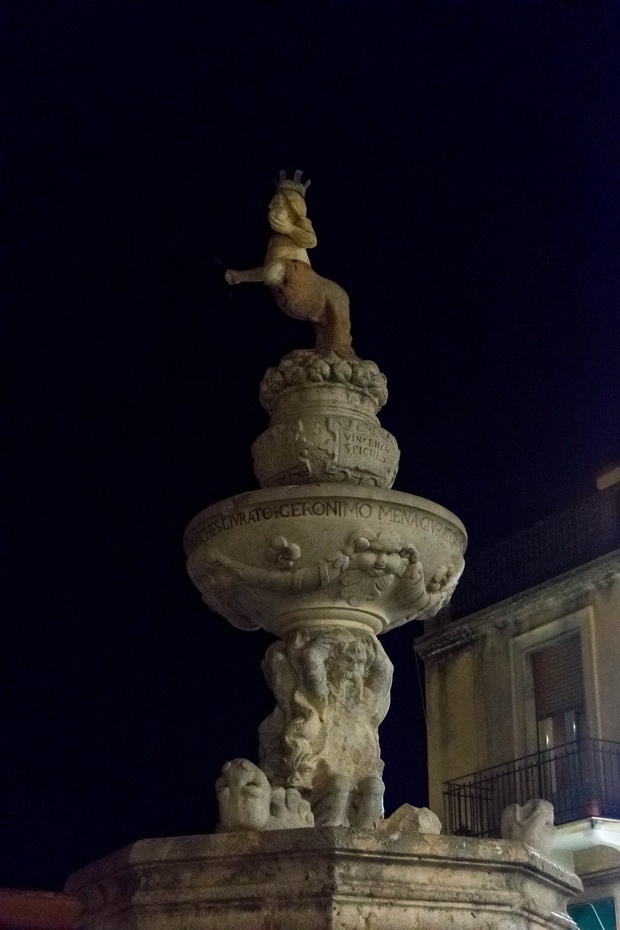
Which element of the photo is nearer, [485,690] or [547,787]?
[547,787]

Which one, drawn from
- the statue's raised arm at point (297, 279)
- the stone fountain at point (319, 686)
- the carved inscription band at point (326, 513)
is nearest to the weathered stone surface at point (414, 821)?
the stone fountain at point (319, 686)

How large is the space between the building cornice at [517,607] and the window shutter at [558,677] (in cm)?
50

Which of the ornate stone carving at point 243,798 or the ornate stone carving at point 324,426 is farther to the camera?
the ornate stone carving at point 324,426

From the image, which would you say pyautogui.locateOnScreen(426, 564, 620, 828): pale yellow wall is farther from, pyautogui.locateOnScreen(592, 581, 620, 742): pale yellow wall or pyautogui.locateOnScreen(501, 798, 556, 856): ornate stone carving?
pyautogui.locateOnScreen(501, 798, 556, 856): ornate stone carving

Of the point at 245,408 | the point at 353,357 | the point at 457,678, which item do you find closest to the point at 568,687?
the point at 457,678

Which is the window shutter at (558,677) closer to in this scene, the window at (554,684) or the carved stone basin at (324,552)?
the window at (554,684)

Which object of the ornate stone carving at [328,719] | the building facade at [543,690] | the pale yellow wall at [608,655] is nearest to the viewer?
the ornate stone carving at [328,719]

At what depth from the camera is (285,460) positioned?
22.2 feet

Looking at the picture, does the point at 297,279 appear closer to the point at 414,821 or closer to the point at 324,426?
the point at 324,426

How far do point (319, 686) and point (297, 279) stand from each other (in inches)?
84.2

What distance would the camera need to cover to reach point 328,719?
6309 millimetres

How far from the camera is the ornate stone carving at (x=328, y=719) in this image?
19.9 feet

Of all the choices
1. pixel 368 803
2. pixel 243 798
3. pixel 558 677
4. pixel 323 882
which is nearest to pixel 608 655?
pixel 558 677

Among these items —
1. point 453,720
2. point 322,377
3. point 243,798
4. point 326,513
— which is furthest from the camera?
point 453,720
